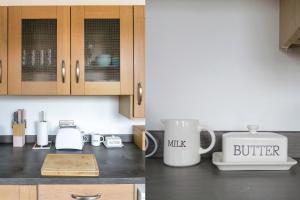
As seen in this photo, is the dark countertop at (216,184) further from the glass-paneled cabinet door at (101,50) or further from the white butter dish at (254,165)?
the glass-paneled cabinet door at (101,50)

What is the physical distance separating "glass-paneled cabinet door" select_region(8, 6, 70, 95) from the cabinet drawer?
586mm

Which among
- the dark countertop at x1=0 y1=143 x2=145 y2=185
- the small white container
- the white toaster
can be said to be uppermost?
the small white container

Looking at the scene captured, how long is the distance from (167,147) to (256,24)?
526 millimetres

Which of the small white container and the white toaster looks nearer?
the small white container

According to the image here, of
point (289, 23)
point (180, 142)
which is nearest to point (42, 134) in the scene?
point (180, 142)

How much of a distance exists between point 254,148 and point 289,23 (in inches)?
15.9

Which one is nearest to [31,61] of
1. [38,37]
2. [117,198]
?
[38,37]

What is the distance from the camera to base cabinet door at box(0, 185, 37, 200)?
3.85 ft

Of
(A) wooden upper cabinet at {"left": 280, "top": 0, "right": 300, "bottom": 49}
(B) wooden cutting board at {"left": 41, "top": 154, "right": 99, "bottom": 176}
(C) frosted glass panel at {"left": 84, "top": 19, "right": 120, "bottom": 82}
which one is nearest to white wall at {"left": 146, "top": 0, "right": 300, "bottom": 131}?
(A) wooden upper cabinet at {"left": 280, "top": 0, "right": 300, "bottom": 49}

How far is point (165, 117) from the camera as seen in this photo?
1124 millimetres

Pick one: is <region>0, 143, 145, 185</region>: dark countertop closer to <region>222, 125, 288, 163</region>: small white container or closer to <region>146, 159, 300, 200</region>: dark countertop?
<region>146, 159, 300, 200</region>: dark countertop

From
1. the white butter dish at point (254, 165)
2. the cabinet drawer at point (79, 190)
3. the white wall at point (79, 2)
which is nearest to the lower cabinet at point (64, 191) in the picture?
the cabinet drawer at point (79, 190)

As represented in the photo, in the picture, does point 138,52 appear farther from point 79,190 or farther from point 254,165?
point 254,165

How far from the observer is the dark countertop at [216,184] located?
2.39 ft
